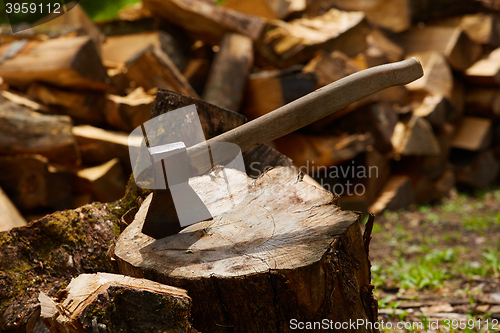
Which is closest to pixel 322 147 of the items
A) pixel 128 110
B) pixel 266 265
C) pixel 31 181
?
pixel 128 110

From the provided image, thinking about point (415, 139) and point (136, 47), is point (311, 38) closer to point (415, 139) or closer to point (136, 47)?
point (415, 139)

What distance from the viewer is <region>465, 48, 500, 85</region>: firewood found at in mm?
4715

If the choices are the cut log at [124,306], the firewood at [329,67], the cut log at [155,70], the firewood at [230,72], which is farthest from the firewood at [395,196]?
the cut log at [124,306]

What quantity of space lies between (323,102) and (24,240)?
1.38 meters

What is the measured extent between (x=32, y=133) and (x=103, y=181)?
0.59 m

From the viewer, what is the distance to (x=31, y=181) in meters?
2.87

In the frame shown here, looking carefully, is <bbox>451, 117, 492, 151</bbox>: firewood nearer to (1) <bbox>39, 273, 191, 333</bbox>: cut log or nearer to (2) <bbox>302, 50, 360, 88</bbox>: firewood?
(2) <bbox>302, 50, 360, 88</bbox>: firewood

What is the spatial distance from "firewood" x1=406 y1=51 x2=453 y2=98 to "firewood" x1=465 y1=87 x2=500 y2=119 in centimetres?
69

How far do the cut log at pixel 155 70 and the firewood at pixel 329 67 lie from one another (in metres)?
Answer: 1.11

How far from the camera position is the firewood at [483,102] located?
4.98m

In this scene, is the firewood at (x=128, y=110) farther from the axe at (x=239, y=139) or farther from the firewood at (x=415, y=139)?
the firewood at (x=415, y=139)

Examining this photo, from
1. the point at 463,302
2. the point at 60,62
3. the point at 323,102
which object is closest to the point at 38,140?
the point at 60,62

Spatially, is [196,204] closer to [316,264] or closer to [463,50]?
[316,264]

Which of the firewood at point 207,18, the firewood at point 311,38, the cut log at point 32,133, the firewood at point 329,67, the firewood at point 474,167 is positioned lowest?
the firewood at point 474,167
